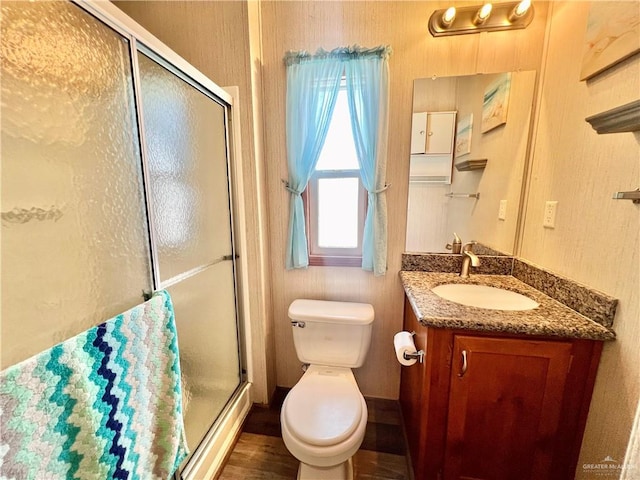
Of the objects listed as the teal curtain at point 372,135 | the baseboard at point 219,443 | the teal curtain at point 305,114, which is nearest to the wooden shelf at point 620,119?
the teal curtain at point 372,135

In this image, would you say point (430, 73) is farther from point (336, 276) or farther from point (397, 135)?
point (336, 276)

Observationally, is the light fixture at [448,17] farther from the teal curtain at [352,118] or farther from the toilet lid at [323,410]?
the toilet lid at [323,410]

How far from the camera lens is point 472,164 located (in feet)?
4.57

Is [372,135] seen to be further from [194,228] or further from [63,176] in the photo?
[63,176]

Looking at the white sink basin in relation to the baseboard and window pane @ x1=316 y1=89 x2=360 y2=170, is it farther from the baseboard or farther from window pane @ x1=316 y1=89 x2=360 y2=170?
the baseboard

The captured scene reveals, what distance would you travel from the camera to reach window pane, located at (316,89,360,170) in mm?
1446

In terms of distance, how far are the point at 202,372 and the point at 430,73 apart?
191cm

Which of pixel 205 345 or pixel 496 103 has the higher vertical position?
pixel 496 103

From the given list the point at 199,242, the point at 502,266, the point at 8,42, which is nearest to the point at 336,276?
the point at 199,242

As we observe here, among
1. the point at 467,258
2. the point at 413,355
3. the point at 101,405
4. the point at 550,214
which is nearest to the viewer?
the point at 101,405

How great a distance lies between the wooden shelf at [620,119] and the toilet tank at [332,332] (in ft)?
3.72

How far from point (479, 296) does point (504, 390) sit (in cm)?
48

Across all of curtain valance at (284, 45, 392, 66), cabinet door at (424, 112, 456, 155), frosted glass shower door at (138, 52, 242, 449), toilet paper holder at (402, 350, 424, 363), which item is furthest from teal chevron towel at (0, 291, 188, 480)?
cabinet door at (424, 112, 456, 155)

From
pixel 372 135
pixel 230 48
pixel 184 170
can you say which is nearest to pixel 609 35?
pixel 372 135
